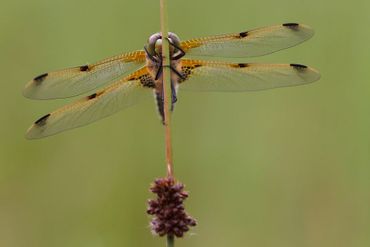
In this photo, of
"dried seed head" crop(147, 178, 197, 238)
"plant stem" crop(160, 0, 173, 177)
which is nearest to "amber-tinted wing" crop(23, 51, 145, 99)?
"plant stem" crop(160, 0, 173, 177)

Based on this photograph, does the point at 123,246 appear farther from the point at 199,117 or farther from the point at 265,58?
the point at 265,58

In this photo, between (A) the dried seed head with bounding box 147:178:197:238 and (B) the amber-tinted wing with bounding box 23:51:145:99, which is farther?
(B) the amber-tinted wing with bounding box 23:51:145:99

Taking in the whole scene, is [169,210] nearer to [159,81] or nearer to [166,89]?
[166,89]

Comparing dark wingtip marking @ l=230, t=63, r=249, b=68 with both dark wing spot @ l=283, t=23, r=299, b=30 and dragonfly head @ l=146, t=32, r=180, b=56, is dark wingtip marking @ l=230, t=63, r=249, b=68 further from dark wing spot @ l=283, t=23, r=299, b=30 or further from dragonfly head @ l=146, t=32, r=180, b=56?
dragonfly head @ l=146, t=32, r=180, b=56

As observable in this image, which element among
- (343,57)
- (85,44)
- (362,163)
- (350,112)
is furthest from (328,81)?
(85,44)

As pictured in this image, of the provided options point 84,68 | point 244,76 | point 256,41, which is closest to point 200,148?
point 244,76

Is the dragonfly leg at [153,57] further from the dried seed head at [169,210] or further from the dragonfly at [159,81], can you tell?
the dried seed head at [169,210]
